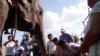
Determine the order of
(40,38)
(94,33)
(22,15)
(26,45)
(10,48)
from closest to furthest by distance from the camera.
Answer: (94,33)
(22,15)
(40,38)
(10,48)
(26,45)

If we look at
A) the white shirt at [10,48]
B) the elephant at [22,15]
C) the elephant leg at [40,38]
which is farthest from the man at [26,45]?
the elephant at [22,15]

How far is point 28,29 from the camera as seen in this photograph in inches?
261

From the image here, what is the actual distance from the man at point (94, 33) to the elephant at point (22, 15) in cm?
305

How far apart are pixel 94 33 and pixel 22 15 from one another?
3.57 metres

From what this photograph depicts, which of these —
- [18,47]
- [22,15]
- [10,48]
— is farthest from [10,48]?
[22,15]

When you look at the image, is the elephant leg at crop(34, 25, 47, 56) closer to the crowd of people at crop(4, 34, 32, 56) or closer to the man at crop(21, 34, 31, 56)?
the crowd of people at crop(4, 34, 32, 56)

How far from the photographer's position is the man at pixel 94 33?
8.48ft

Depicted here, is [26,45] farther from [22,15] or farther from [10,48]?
[22,15]

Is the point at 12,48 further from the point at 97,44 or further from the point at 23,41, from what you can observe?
the point at 97,44

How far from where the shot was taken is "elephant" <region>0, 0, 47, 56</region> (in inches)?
221

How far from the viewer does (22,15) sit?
606 centimetres

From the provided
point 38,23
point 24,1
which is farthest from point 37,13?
point 24,1

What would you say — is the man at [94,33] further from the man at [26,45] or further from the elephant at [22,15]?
the man at [26,45]

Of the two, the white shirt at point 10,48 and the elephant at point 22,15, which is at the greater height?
the elephant at point 22,15
